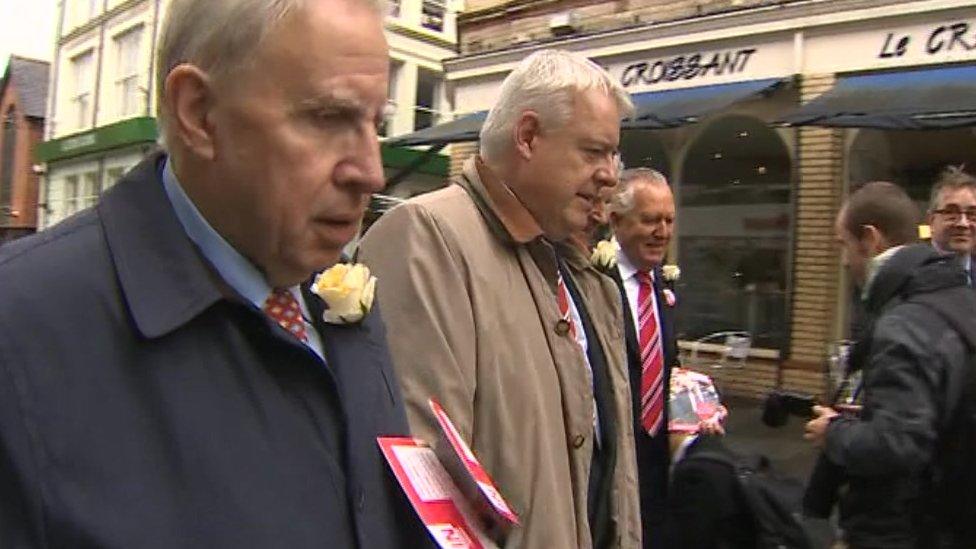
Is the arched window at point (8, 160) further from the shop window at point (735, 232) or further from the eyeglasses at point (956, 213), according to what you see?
the eyeglasses at point (956, 213)

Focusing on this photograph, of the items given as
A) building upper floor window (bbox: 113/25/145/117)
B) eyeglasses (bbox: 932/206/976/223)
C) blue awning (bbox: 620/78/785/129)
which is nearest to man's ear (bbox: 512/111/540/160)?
eyeglasses (bbox: 932/206/976/223)

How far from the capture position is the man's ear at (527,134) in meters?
2.24

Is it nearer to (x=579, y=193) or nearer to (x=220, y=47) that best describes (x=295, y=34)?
(x=220, y=47)

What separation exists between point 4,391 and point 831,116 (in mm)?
8068

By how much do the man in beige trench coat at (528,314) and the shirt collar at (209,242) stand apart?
685 mm

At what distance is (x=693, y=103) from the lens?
10.0 m

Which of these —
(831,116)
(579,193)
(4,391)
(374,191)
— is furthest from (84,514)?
(831,116)

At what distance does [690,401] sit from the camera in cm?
373

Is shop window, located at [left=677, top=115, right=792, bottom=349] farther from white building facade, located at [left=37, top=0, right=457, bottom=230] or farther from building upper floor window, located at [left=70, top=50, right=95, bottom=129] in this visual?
building upper floor window, located at [left=70, top=50, right=95, bottom=129]

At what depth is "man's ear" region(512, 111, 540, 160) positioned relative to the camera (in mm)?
2240

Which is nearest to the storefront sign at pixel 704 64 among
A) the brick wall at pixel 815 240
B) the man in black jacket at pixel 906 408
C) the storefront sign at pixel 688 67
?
the storefront sign at pixel 688 67

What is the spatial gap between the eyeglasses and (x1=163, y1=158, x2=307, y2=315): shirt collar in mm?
2944

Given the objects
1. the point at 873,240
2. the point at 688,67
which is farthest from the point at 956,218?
the point at 688,67

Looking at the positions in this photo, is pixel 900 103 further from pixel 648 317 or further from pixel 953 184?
pixel 648 317
